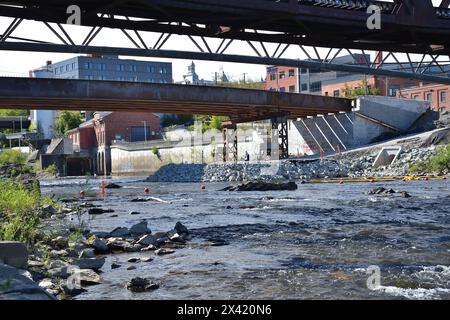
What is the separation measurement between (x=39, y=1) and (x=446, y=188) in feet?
83.4

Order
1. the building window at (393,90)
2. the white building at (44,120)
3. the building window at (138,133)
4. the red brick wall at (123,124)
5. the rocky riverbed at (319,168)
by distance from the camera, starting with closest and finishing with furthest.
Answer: the rocky riverbed at (319,168) → the building window at (393,90) → the red brick wall at (123,124) → the building window at (138,133) → the white building at (44,120)

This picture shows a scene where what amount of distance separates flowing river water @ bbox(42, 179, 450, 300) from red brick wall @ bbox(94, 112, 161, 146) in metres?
87.6

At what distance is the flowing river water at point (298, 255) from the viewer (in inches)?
381

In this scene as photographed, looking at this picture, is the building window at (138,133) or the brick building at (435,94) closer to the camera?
the brick building at (435,94)

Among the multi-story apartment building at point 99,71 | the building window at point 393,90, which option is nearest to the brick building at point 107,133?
the multi-story apartment building at point 99,71

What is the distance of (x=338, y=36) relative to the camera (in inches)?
1021

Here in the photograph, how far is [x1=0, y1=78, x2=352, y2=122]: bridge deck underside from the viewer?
4353 centimetres

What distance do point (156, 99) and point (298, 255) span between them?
3782cm

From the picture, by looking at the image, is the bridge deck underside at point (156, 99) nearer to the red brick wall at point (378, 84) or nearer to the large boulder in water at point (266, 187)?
the large boulder in water at point (266, 187)

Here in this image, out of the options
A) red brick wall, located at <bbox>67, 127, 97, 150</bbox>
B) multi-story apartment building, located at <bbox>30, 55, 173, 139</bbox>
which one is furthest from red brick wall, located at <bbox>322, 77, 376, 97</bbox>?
multi-story apartment building, located at <bbox>30, 55, 173, 139</bbox>

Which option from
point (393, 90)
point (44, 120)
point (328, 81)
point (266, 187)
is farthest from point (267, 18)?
point (44, 120)

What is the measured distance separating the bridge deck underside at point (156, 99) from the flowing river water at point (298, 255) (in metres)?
21.8

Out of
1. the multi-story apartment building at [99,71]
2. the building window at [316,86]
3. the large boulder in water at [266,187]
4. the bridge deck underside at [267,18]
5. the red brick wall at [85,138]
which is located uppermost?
the multi-story apartment building at [99,71]

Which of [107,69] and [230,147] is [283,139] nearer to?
[230,147]
